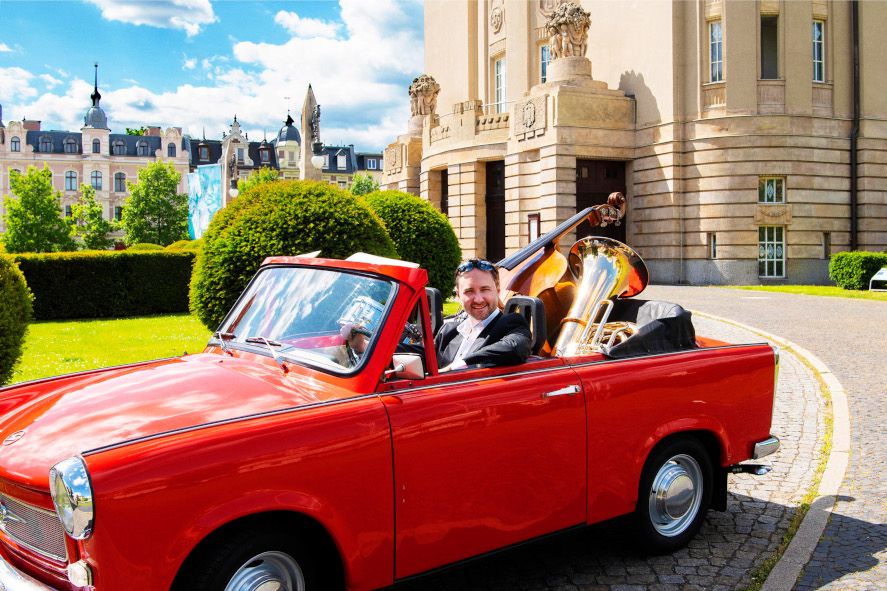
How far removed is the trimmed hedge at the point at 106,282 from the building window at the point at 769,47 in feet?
79.2

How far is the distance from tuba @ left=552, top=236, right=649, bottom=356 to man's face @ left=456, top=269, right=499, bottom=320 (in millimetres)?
847

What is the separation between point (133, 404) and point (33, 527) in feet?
2.09

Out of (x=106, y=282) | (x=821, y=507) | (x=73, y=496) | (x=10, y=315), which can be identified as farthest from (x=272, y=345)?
(x=106, y=282)

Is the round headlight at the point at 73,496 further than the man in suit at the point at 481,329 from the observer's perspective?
No

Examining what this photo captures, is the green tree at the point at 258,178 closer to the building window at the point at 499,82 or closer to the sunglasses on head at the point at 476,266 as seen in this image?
the building window at the point at 499,82

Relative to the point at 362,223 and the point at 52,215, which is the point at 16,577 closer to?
the point at 362,223

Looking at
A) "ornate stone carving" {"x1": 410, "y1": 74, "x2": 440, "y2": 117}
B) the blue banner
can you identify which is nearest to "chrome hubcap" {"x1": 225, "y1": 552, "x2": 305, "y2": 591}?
the blue banner

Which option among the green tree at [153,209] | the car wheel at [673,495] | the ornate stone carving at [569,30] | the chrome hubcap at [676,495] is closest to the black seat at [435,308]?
the car wheel at [673,495]

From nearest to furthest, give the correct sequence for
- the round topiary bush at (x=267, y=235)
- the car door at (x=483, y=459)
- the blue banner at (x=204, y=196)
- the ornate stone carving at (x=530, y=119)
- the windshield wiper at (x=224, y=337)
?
the car door at (x=483, y=459) → the windshield wiper at (x=224, y=337) → the round topiary bush at (x=267, y=235) → the blue banner at (x=204, y=196) → the ornate stone carving at (x=530, y=119)

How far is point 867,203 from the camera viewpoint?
31016 mm

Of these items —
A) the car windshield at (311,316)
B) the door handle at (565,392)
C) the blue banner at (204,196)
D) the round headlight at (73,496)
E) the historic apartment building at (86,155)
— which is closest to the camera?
the round headlight at (73,496)

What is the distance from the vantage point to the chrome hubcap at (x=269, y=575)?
9.86 feet

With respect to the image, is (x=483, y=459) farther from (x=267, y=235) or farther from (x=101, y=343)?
(x=101, y=343)

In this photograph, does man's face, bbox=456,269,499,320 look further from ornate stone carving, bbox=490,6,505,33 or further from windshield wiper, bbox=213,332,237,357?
ornate stone carving, bbox=490,6,505,33
